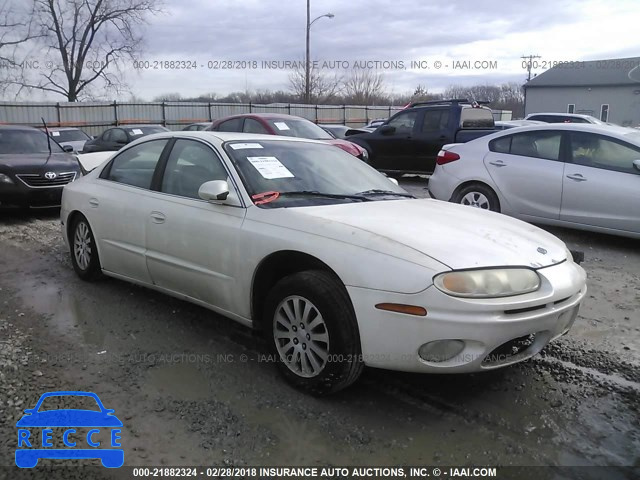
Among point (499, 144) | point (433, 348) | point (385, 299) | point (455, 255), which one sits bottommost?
point (433, 348)

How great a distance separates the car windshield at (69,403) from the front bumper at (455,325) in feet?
5.15

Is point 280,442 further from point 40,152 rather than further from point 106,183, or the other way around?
point 40,152

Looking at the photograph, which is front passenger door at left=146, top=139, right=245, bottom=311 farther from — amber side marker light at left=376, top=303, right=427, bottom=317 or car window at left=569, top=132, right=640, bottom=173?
car window at left=569, top=132, right=640, bottom=173

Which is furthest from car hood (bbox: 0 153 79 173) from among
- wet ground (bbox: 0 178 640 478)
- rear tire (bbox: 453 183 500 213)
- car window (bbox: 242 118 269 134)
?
rear tire (bbox: 453 183 500 213)

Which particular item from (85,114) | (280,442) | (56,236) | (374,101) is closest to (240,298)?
(280,442)

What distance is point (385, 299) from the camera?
2.79m

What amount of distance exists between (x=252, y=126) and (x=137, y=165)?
20.4 ft

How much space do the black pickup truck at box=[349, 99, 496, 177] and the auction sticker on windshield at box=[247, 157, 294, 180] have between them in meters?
8.02

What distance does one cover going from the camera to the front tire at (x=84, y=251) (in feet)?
16.6

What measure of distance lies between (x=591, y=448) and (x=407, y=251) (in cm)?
133

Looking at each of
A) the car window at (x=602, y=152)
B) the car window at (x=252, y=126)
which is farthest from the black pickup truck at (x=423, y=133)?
the car window at (x=602, y=152)

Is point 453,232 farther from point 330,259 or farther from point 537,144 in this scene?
point 537,144

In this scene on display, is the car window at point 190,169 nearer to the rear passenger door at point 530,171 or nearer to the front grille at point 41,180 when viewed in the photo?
the rear passenger door at point 530,171

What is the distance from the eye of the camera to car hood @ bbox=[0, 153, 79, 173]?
8430mm
